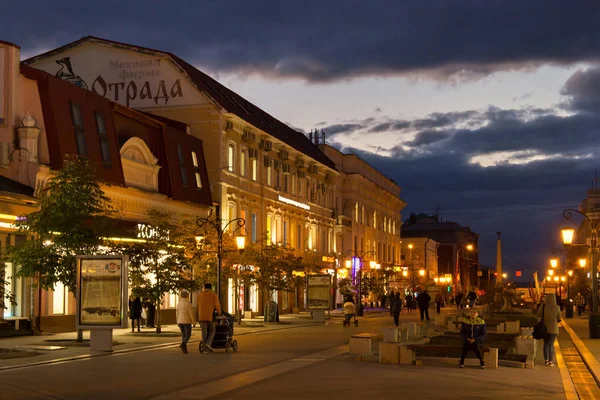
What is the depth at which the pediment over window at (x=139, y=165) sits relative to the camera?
1734 inches

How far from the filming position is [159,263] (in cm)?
3688

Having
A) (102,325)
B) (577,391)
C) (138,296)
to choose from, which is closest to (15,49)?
(138,296)

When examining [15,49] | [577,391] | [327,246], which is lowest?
[577,391]

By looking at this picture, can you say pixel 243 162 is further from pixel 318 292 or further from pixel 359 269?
pixel 359 269

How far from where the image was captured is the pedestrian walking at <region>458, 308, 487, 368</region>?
21.7 m

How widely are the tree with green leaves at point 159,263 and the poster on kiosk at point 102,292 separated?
4842 mm

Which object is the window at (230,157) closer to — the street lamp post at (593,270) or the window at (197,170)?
the window at (197,170)

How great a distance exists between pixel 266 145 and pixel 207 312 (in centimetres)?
3641

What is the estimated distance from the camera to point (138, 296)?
35.7 meters

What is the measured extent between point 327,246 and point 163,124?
3365 centimetres

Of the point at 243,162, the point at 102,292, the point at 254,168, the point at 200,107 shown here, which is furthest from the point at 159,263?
the point at 254,168

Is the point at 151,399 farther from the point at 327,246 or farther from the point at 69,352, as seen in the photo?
the point at 327,246

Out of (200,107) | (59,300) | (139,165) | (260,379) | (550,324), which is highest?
(200,107)

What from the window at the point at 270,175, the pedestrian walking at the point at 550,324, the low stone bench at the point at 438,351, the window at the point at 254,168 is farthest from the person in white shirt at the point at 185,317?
the window at the point at 270,175
